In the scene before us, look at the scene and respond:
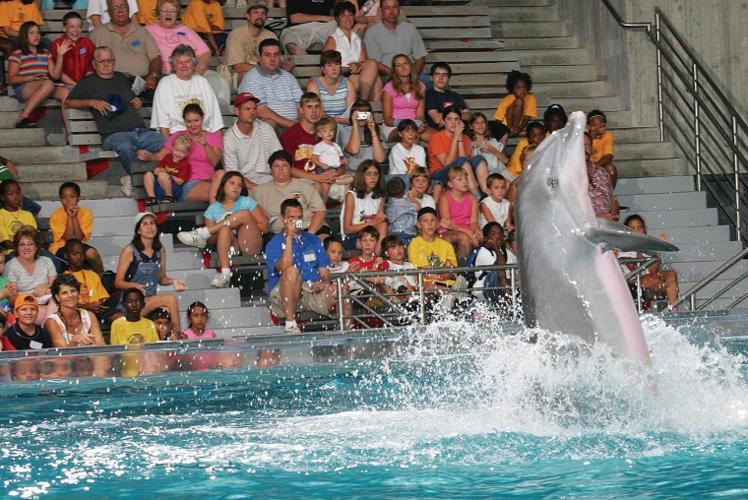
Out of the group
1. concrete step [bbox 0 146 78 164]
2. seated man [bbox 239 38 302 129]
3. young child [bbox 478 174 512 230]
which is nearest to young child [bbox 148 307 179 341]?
concrete step [bbox 0 146 78 164]

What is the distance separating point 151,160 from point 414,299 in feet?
10.6

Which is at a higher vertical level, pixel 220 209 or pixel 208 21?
pixel 208 21

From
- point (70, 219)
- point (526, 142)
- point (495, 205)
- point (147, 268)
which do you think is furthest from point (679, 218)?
point (70, 219)

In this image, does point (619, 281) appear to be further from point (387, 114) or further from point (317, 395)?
point (387, 114)

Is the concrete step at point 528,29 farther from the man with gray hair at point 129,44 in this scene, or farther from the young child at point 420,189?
the man with gray hair at point 129,44

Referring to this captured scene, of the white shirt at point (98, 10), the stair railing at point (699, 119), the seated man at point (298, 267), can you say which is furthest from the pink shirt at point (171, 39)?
the stair railing at point (699, 119)

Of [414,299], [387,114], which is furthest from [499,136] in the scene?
[414,299]

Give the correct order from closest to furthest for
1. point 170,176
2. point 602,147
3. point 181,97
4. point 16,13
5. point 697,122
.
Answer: point 170,176 < point 181,97 < point 16,13 < point 602,147 < point 697,122

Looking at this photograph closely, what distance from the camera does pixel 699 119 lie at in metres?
15.3

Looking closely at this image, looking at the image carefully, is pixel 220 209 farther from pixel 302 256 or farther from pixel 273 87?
pixel 273 87

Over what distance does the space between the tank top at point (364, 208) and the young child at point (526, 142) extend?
2.07 m

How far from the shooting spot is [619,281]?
624 centimetres

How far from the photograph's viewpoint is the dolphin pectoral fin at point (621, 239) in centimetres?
596

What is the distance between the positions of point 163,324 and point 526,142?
4.94 m
